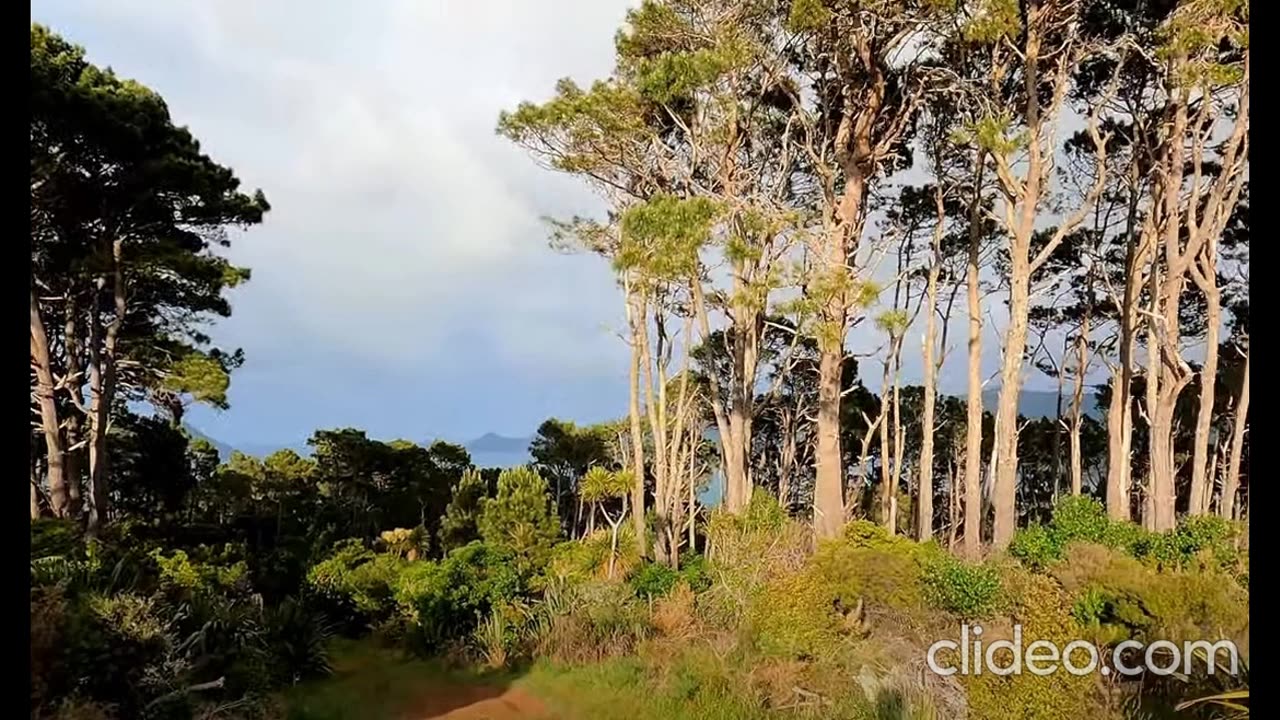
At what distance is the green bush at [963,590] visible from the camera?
6.00m

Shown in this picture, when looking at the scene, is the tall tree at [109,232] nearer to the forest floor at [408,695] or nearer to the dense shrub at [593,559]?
the forest floor at [408,695]

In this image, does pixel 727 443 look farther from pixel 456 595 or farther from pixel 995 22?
pixel 995 22

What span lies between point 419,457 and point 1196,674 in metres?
16.1

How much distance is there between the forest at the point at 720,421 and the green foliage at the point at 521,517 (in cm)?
6

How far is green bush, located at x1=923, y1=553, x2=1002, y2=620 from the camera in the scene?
6.00m

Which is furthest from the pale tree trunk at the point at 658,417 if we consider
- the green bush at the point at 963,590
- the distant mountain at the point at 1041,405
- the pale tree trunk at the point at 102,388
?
the distant mountain at the point at 1041,405

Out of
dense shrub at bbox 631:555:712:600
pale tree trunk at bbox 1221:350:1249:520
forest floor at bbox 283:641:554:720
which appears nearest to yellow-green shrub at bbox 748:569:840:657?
forest floor at bbox 283:641:554:720

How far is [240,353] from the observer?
11.2m

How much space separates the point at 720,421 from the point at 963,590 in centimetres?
634

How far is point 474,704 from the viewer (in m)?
6.25

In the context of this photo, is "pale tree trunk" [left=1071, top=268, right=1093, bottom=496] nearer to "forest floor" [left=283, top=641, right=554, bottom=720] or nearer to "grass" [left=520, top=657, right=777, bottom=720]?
"grass" [left=520, top=657, right=777, bottom=720]
